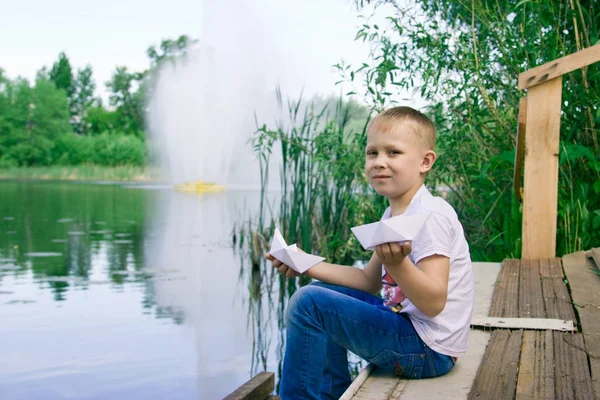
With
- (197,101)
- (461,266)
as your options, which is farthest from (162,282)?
(197,101)

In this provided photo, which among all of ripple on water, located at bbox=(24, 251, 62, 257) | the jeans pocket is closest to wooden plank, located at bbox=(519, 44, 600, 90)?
the jeans pocket

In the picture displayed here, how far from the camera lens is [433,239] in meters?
1.88

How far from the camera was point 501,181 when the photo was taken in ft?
16.9

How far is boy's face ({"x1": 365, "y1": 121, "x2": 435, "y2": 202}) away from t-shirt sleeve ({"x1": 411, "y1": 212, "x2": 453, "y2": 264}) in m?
0.16

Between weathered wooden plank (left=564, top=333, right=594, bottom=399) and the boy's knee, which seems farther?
the boy's knee

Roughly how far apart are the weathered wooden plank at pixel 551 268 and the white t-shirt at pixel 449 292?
1688 mm

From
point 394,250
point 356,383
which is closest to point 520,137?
point 356,383

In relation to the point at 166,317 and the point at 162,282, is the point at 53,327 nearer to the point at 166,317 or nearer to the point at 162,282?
the point at 166,317

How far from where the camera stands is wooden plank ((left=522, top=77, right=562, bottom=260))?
3986 mm

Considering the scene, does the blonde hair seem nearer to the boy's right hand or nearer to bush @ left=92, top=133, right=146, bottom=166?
the boy's right hand

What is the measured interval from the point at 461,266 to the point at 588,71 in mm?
2924

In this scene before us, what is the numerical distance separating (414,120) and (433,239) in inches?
14.1

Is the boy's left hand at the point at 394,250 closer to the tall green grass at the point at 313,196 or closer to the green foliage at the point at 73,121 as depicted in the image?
the tall green grass at the point at 313,196

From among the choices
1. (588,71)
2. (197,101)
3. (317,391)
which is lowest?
(317,391)
